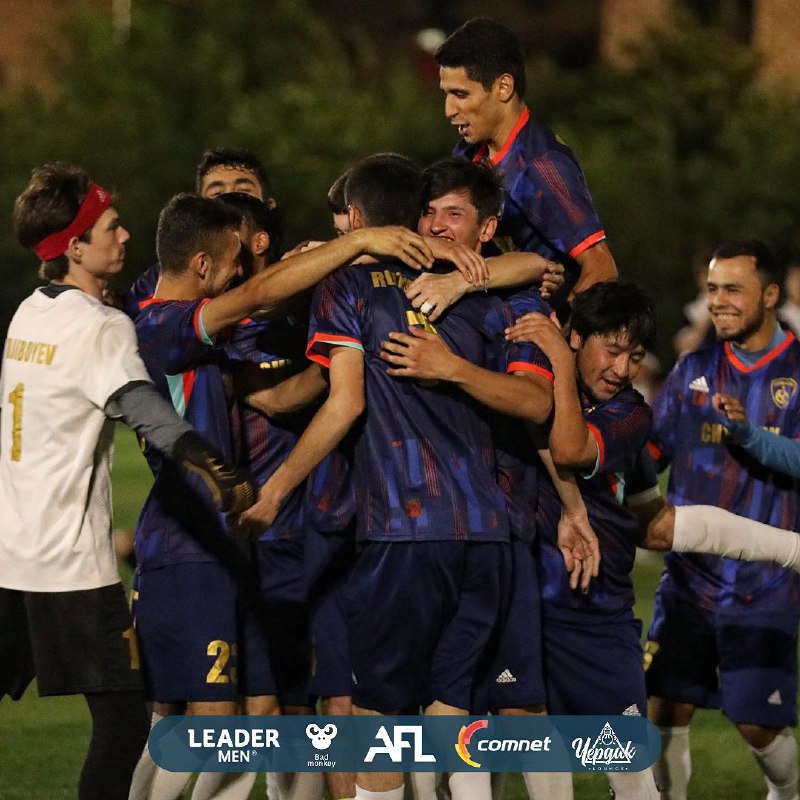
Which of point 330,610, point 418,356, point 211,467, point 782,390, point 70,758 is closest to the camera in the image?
point 211,467

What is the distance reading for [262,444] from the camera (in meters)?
5.89

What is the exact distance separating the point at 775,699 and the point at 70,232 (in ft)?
10.6

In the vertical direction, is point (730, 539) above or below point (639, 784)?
above

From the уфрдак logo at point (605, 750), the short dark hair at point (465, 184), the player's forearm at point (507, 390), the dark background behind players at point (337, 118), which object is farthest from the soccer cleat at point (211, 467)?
the dark background behind players at point (337, 118)

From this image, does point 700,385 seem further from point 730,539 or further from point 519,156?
point 519,156

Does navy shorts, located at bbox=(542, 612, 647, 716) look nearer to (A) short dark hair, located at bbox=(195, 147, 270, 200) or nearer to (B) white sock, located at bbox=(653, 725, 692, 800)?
(B) white sock, located at bbox=(653, 725, 692, 800)

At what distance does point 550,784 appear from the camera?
5508mm

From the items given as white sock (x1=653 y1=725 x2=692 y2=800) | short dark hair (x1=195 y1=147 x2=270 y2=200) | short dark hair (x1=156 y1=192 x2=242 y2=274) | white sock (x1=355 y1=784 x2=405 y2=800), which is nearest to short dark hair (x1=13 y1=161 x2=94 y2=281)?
short dark hair (x1=156 y1=192 x2=242 y2=274)

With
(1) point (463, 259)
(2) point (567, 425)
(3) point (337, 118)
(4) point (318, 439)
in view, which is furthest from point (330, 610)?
(3) point (337, 118)

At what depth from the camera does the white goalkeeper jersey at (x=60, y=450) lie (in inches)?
A: 201

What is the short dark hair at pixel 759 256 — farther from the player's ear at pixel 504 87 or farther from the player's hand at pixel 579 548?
the player's hand at pixel 579 548

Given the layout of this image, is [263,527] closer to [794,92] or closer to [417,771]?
[417,771]

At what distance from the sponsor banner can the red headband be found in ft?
5.38

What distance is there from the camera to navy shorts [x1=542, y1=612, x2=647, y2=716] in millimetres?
5605
